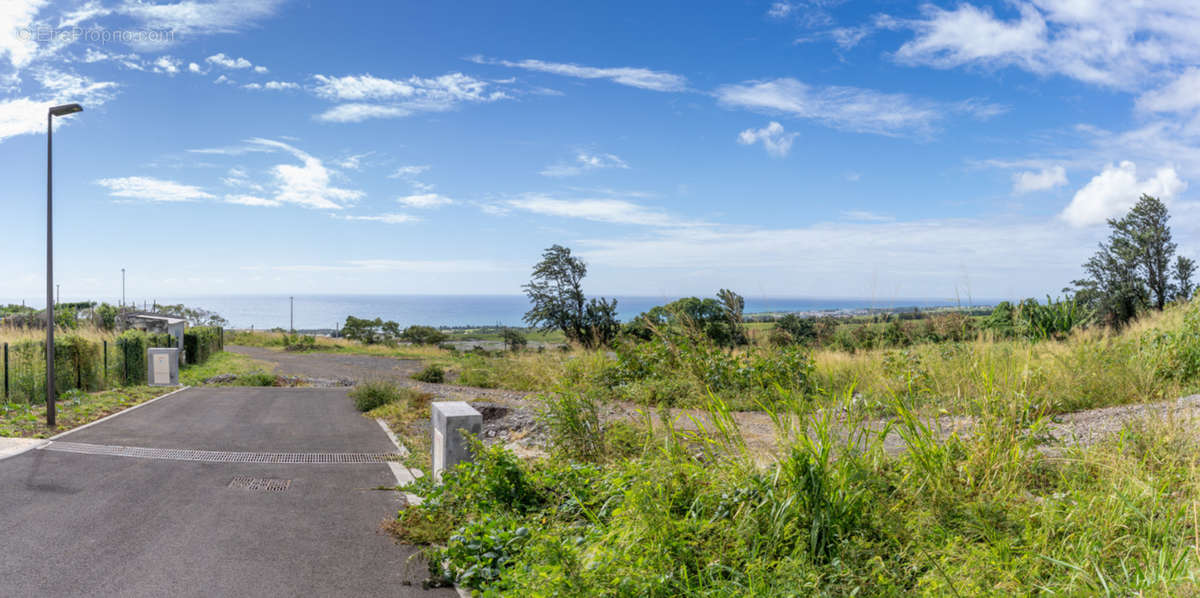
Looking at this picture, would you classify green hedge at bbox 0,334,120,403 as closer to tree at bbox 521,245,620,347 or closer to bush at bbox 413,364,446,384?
bush at bbox 413,364,446,384

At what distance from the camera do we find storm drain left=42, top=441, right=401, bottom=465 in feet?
24.6

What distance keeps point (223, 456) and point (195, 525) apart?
115 inches

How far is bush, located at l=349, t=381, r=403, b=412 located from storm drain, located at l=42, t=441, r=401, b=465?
3.75m

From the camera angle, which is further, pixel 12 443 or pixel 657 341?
pixel 657 341

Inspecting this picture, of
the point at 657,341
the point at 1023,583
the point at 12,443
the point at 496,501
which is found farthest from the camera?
the point at 657,341

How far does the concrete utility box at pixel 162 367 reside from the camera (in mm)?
14977

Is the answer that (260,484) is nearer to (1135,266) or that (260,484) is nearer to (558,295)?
(558,295)

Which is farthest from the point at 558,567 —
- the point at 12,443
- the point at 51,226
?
the point at 51,226

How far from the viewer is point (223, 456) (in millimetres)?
7699

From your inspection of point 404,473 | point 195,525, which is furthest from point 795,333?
point 195,525

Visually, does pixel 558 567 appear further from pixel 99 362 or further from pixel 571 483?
pixel 99 362

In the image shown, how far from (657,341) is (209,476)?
7.64 m

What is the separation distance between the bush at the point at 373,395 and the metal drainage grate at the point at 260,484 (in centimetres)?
501

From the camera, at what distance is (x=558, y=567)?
3234 millimetres
